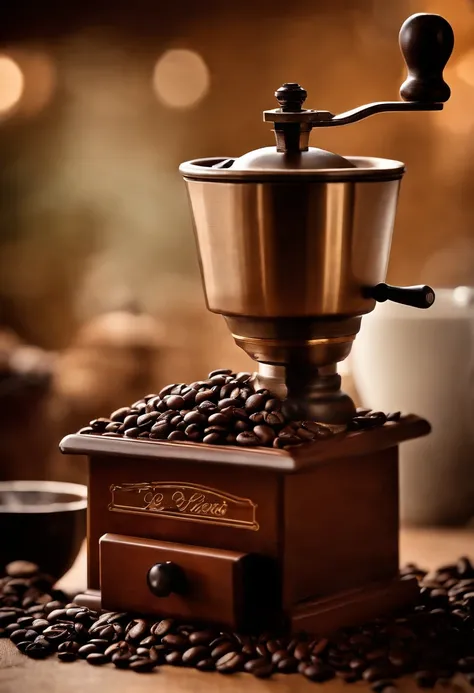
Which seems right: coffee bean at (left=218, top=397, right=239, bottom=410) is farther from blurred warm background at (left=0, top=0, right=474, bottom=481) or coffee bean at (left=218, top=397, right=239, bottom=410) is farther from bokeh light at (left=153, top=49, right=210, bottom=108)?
bokeh light at (left=153, top=49, right=210, bottom=108)

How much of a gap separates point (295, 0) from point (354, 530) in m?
1.11

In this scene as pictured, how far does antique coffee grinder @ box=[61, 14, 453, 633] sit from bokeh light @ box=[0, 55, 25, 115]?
1.09 metres

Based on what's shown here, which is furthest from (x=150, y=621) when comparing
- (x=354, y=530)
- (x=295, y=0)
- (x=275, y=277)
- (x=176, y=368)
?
(x=295, y=0)

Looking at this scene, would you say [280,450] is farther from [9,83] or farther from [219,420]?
[9,83]

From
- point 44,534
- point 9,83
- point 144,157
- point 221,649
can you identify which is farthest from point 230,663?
point 9,83

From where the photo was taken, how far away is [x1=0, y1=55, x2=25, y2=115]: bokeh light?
2.42 m

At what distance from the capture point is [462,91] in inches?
84.5

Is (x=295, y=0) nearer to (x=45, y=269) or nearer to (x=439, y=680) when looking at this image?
(x=45, y=269)

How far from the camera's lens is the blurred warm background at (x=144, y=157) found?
2.19 m

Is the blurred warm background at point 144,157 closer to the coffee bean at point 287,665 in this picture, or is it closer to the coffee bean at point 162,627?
the coffee bean at point 162,627

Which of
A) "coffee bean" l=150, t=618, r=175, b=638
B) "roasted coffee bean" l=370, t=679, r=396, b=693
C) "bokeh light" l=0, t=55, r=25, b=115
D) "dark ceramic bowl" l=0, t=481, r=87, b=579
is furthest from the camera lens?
"bokeh light" l=0, t=55, r=25, b=115

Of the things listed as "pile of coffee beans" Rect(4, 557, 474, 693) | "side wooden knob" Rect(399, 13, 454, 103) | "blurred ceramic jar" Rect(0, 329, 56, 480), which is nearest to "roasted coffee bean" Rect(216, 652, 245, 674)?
"pile of coffee beans" Rect(4, 557, 474, 693)

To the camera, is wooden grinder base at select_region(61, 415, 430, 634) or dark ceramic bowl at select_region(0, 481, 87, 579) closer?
wooden grinder base at select_region(61, 415, 430, 634)

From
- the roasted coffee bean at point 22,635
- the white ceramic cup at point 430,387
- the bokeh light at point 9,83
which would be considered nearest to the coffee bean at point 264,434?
the roasted coffee bean at point 22,635
